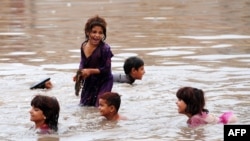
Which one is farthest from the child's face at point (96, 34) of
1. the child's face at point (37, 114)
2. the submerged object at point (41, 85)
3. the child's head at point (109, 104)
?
the submerged object at point (41, 85)

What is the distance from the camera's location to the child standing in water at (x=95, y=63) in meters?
8.61

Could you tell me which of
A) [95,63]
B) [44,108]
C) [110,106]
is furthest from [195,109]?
[95,63]

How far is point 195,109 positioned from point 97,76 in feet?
5.97

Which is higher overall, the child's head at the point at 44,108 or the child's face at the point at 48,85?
the child's head at the point at 44,108

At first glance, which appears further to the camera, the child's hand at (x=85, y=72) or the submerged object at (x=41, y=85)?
the submerged object at (x=41, y=85)

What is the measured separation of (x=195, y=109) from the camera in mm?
7539

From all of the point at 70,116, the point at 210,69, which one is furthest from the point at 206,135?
the point at 210,69

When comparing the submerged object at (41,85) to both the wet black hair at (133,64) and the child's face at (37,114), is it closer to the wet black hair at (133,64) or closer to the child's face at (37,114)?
the wet black hair at (133,64)

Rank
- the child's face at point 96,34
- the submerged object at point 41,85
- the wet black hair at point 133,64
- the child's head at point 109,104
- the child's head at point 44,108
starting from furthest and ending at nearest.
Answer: the wet black hair at point 133,64, the submerged object at point 41,85, the child's face at point 96,34, the child's head at point 109,104, the child's head at point 44,108

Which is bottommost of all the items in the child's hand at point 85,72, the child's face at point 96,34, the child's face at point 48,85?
the child's face at point 48,85

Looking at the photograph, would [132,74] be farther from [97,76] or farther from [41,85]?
[97,76]

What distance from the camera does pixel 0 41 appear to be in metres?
15.5

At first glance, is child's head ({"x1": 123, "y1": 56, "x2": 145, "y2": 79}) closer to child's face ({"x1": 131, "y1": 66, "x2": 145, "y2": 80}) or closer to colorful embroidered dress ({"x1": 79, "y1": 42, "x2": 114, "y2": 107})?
child's face ({"x1": 131, "y1": 66, "x2": 145, "y2": 80})

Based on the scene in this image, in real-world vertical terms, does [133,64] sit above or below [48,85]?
above
